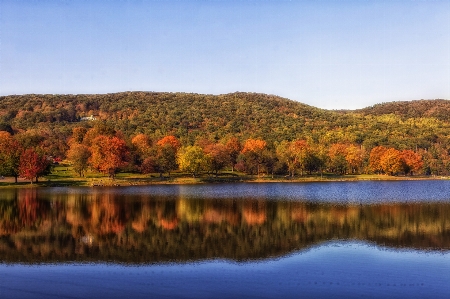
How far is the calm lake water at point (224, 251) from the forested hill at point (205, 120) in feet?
265

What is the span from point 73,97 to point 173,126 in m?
61.4

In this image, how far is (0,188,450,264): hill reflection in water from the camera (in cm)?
2814

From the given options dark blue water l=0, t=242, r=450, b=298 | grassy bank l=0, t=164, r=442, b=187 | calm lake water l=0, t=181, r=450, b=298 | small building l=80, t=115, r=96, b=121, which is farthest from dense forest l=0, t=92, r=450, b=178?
dark blue water l=0, t=242, r=450, b=298

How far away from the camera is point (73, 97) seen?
188000 mm

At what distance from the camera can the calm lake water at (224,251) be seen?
20.8m

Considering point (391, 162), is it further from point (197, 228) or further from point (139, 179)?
point (197, 228)

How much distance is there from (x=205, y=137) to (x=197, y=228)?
10181 cm

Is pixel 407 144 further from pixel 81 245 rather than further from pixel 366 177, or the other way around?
pixel 81 245

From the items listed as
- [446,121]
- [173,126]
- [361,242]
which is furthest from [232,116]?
[361,242]

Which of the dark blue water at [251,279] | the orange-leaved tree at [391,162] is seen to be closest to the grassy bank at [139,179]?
the orange-leaved tree at [391,162]

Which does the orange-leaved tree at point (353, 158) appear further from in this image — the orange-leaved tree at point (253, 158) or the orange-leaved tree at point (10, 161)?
the orange-leaved tree at point (10, 161)

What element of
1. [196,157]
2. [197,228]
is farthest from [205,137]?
[197,228]

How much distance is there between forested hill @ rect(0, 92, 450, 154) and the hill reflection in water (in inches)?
2940

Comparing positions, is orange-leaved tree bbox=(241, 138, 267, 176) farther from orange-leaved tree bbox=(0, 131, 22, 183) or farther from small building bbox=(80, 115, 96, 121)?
small building bbox=(80, 115, 96, 121)
